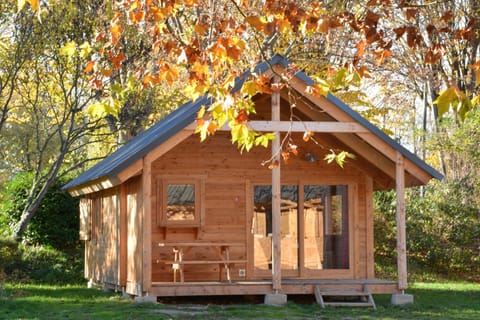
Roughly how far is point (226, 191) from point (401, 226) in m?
3.47

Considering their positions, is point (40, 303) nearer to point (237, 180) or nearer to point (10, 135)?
point (237, 180)

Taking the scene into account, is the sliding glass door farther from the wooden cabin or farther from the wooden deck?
the wooden deck

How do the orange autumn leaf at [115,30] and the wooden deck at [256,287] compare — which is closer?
the orange autumn leaf at [115,30]

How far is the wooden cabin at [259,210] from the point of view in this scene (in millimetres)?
15562

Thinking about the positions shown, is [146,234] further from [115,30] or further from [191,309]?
[115,30]

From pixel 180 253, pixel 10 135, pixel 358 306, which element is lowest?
pixel 358 306

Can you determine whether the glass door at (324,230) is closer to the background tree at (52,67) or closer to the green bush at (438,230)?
the green bush at (438,230)

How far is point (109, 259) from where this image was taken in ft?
57.2

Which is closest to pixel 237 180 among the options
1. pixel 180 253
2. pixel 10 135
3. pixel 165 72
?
pixel 180 253

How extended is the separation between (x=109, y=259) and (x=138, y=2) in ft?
38.6

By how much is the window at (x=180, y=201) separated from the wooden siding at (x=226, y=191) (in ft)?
0.36

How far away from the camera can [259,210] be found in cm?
1678

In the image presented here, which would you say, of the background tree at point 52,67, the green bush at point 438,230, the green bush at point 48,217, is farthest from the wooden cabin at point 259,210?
the green bush at point 438,230

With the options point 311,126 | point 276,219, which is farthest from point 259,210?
point 311,126
